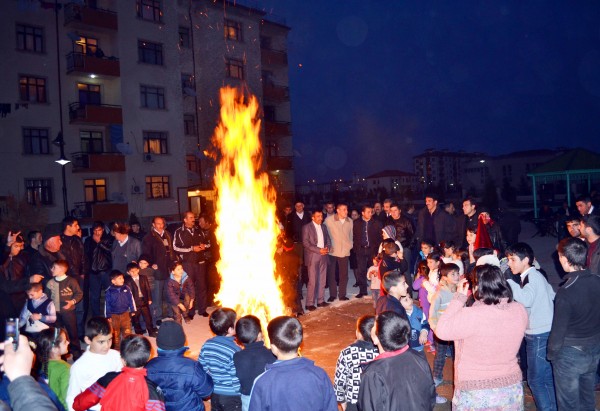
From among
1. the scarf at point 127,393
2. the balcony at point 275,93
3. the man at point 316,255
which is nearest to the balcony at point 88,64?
the balcony at point 275,93

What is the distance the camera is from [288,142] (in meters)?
36.6

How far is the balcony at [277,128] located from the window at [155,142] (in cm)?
822

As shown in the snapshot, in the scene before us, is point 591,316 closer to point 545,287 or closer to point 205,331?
point 545,287

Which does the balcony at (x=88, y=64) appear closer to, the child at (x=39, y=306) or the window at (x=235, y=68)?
the window at (x=235, y=68)

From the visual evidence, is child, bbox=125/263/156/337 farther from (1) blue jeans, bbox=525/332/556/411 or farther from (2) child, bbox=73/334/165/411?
(1) blue jeans, bbox=525/332/556/411

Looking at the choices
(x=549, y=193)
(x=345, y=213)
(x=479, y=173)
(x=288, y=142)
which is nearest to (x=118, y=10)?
(x=288, y=142)

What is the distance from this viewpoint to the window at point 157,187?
1116 inches

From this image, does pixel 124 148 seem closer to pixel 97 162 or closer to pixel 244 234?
pixel 97 162

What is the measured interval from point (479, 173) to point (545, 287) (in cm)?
10821

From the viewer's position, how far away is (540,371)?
484cm

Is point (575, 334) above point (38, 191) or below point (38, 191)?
below

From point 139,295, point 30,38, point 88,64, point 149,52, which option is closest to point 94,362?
point 139,295

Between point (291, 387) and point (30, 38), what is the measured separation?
89.3ft

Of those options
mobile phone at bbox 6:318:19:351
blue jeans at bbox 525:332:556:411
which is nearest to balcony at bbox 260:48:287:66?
blue jeans at bbox 525:332:556:411
